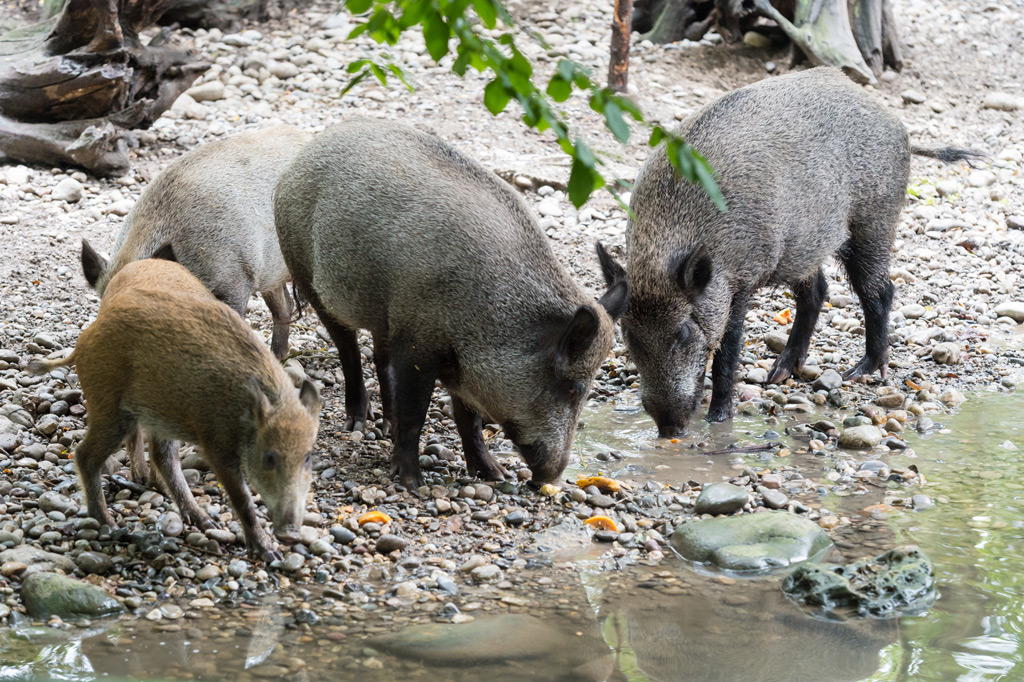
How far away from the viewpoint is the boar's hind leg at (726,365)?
705cm

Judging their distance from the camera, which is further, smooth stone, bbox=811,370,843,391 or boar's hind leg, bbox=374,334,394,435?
smooth stone, bbox=811,370,843,391

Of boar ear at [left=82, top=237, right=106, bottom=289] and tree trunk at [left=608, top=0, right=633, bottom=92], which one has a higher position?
tree trunk at [left=608, top=0, right=633, bottom=92]

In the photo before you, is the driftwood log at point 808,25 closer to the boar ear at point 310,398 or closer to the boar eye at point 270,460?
the boar ear at point 310,398

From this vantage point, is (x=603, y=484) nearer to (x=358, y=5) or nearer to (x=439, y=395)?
(x=439, y=395)

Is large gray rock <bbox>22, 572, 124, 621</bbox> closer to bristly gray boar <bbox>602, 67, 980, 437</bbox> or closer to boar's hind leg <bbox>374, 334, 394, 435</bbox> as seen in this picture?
boar's hind leg <bbox>374, 334, 394, 435</bbox>

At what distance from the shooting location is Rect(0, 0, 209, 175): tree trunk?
32.4 ft

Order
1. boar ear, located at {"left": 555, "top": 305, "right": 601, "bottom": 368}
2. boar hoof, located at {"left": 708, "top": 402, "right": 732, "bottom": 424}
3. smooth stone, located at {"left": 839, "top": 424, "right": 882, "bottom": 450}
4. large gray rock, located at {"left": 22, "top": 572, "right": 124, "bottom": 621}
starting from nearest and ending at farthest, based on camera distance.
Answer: large gray rock, located at {"left": 22, "top": 572, "right": 124, "bottom": 621}, boar ear, located at {"left": 555, "top": 305, "right": 601, "bottom": 368}, smooth stone, located at {"left": 839, "top": 424, "right": 882, "bottom": 450}, boar hoof, located at {"left": 708, "top": 402, "right": 732, "bottom": 424}

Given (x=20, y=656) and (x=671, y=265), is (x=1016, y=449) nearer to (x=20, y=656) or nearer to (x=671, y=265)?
(x=671, y=265)

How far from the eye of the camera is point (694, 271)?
6.54 m

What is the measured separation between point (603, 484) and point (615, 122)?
399 cm

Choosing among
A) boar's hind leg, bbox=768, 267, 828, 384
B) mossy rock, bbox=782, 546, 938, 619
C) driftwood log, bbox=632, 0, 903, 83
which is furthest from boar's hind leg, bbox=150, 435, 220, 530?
driftwood log, bbox=632, 0, 903, 83

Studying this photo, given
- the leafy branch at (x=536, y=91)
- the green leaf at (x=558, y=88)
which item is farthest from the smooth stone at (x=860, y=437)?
the green leaf at (x=558, y=88)

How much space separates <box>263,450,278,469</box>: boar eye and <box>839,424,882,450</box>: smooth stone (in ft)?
12.4

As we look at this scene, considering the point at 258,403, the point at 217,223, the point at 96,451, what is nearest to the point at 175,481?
the point at 96,451
